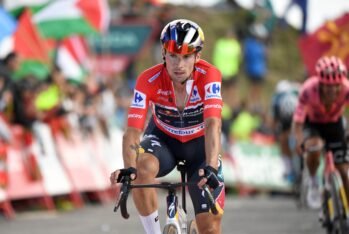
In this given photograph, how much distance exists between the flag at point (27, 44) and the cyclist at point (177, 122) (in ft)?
30.5

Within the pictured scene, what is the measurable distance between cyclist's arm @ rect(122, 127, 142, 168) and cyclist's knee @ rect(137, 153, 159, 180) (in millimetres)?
188

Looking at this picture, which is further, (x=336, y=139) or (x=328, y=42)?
(x=328, y=42)

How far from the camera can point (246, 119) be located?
87.2 ft

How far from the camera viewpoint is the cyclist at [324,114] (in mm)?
12586

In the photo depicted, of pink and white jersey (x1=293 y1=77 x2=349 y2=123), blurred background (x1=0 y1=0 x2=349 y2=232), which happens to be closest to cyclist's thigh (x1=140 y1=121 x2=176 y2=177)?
pink and white jersey (x1=293 y1=77 x2=349 y2=123)

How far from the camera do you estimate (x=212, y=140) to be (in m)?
8.84

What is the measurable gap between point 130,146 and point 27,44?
33.9 ft

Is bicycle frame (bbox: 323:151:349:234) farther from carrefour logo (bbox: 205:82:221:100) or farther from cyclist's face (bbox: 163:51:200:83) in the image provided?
cyclist's face (bbox: 163:51:200:83)

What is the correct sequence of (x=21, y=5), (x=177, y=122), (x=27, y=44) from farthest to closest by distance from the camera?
(x=21, y=5) → (x=27, y=44) → (x=177, y=122)

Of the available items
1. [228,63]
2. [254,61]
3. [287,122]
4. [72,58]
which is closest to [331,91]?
[287,122]

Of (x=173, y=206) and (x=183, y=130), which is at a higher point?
(x=183, y=130)

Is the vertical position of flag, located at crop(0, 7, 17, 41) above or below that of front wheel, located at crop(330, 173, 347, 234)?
above

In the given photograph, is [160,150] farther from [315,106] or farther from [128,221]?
[128,221]

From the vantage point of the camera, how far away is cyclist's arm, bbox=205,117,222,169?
8688 mm
